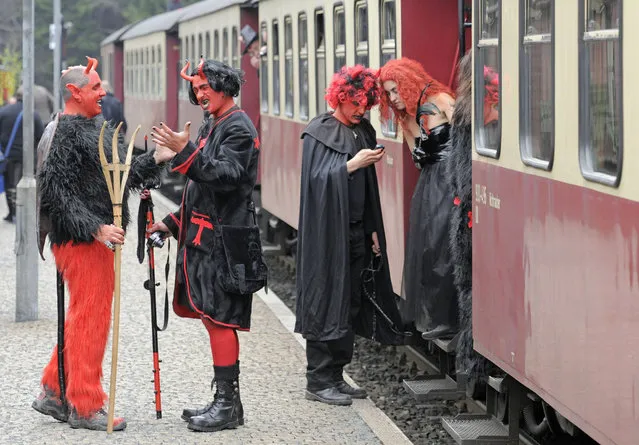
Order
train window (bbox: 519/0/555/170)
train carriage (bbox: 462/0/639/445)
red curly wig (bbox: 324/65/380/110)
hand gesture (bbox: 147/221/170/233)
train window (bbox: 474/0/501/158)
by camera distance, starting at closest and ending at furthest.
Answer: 1. train carriage (bbox: 462/0/639/445)
2. train window (bbox: 519/0/555/170)
3. train window (bbox: 474/0/501/158)
4. hand gesture (bbox: 147/221/170/233)
5. red curly wig (bbox: 324/65/380/110)

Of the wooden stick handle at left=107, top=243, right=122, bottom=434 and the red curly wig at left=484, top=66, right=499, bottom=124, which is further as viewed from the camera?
the wooden stick handle at left=107, top=243, right=122, bottom=434

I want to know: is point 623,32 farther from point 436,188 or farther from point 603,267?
point 436,188

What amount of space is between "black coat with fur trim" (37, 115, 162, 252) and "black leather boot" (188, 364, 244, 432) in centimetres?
94

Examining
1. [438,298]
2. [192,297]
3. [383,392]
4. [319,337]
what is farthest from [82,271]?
[383,392]

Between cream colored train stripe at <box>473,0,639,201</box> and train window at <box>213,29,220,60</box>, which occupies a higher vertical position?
train window at <box>213,29,220,60</box>

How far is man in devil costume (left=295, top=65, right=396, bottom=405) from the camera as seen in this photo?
823 cm

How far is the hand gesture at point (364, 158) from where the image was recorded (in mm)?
8078

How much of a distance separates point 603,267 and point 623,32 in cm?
81

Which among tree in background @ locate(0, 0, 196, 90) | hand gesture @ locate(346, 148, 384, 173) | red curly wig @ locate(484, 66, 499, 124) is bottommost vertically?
hand gesture @ locate(346, 148, 384, 173)

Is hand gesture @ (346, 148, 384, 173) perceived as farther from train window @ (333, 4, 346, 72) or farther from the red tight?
train window @ (333, 4, 346, 72)

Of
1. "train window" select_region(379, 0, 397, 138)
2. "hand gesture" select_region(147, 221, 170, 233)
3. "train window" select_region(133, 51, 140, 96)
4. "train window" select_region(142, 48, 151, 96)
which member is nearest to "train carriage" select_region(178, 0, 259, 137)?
"train window" select_region(142, 48, 151, 96)

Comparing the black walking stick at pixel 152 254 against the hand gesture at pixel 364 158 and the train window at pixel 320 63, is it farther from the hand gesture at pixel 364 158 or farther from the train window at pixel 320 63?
the train window at pixel 320 63

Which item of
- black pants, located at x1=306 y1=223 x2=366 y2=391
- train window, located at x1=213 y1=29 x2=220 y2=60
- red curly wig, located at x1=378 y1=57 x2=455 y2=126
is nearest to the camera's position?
black pants, located at x1=306 y1=223 x2=366 y2=391

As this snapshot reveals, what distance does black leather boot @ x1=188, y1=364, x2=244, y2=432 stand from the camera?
7566 millimetres
